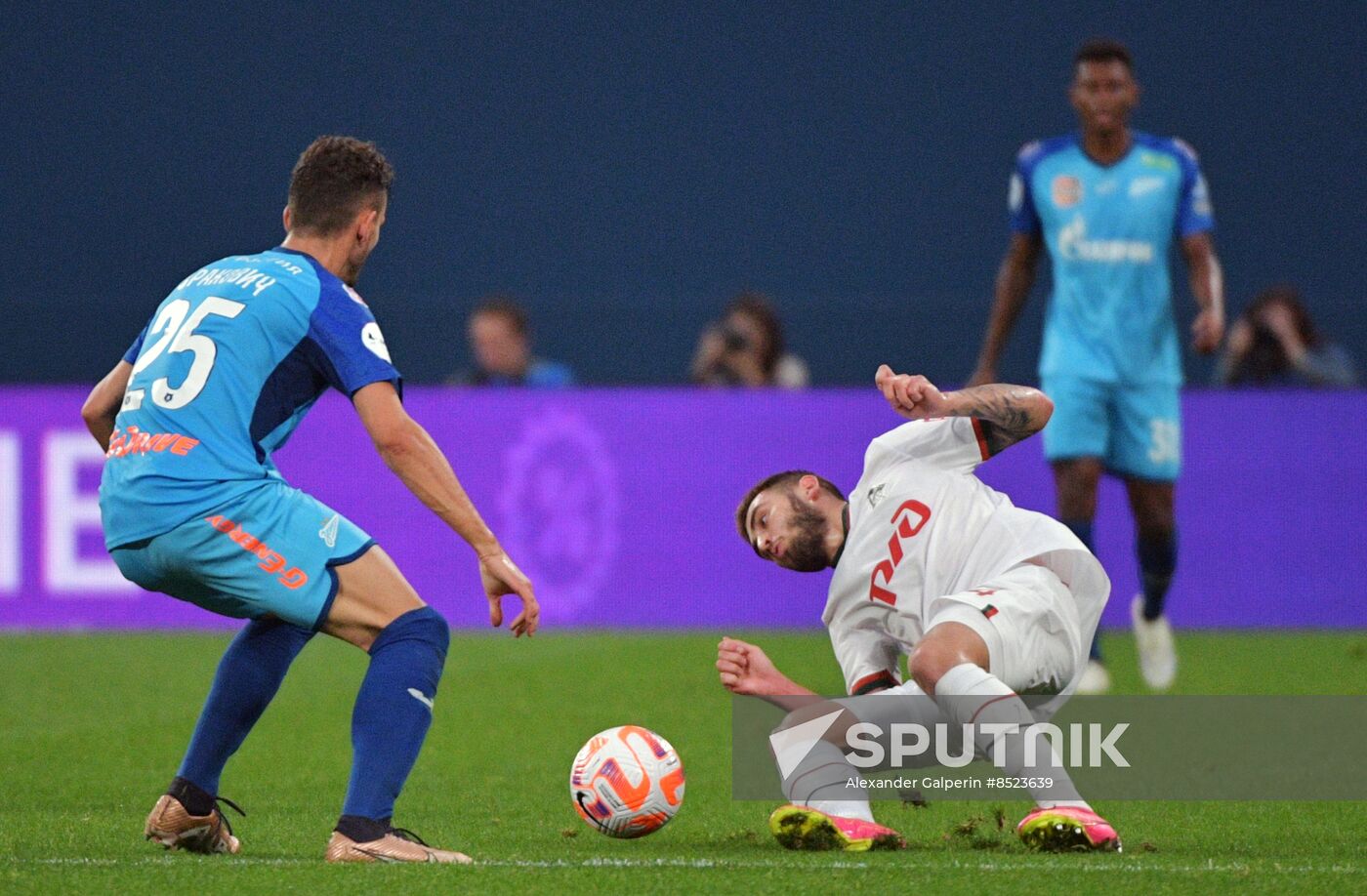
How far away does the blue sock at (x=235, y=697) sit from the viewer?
4551 mm

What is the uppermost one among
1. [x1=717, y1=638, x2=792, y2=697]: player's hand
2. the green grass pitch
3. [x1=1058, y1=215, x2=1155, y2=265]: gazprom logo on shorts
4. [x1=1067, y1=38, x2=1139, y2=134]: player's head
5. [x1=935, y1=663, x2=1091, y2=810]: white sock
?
[x1=1067, y1=38, x2=1139, y2=134]: player's head

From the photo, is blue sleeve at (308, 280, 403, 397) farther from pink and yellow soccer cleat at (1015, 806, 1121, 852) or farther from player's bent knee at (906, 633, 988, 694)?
pink and yellow soccer cleat at (1015, 806, 1121, 852)

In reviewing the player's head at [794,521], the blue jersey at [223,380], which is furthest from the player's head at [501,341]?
the blue jersey at [223,380]

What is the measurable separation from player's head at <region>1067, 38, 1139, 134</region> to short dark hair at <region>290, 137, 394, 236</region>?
449 centimetres

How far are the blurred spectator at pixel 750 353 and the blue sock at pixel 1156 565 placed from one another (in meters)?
3.92

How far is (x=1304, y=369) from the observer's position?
503 inches

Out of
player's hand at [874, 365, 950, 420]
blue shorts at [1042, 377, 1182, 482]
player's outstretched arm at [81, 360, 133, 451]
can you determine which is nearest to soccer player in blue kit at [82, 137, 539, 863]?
player's outstretched arm at [81, 360, 133, 451]

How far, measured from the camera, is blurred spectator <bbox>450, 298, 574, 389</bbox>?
12.0 meters

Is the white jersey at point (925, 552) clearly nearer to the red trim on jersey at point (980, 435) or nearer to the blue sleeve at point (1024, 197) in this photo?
the red trim on jersey at point (980, 435)

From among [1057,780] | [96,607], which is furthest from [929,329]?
[1057,780]

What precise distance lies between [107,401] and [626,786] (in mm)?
1590

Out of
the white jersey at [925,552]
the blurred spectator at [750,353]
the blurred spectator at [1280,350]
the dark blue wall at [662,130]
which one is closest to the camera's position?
the white jersey at [925,552]

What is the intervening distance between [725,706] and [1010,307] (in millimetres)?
2245

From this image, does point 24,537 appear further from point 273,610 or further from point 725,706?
point 273,610
